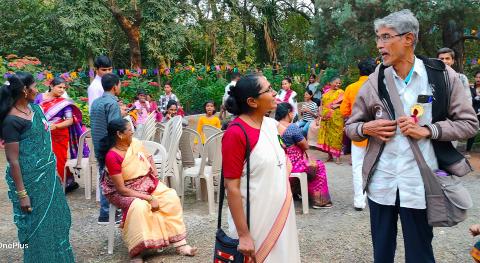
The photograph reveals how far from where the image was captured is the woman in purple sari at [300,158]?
5008 mm

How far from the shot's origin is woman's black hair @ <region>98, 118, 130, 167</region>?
12.7ft

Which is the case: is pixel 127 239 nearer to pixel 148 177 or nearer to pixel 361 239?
pixel 148 177

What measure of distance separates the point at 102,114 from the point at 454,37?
24.9 feet

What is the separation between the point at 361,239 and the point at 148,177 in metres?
1.99

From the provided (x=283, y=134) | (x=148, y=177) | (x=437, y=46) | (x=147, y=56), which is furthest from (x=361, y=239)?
(x=147, y=56)

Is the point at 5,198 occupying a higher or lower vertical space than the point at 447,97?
lower

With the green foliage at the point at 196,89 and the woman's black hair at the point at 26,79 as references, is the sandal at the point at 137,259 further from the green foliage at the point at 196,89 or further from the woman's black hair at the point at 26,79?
the green foliage at the point at 196,89

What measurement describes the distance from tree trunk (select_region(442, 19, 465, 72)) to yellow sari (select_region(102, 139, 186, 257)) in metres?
7.10

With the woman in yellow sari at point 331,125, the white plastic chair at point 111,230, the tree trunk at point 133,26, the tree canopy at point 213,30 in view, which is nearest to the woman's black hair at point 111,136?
the white plastic chair at point 111,230

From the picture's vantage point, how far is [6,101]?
10.4 ft

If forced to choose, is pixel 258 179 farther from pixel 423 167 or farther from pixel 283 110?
pixel 283 110

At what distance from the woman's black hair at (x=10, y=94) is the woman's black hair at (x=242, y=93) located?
171 centimetres

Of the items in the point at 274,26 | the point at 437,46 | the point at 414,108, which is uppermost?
the point at 274,26

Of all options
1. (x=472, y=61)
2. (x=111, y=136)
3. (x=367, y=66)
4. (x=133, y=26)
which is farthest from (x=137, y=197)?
(x=133, y=26)
